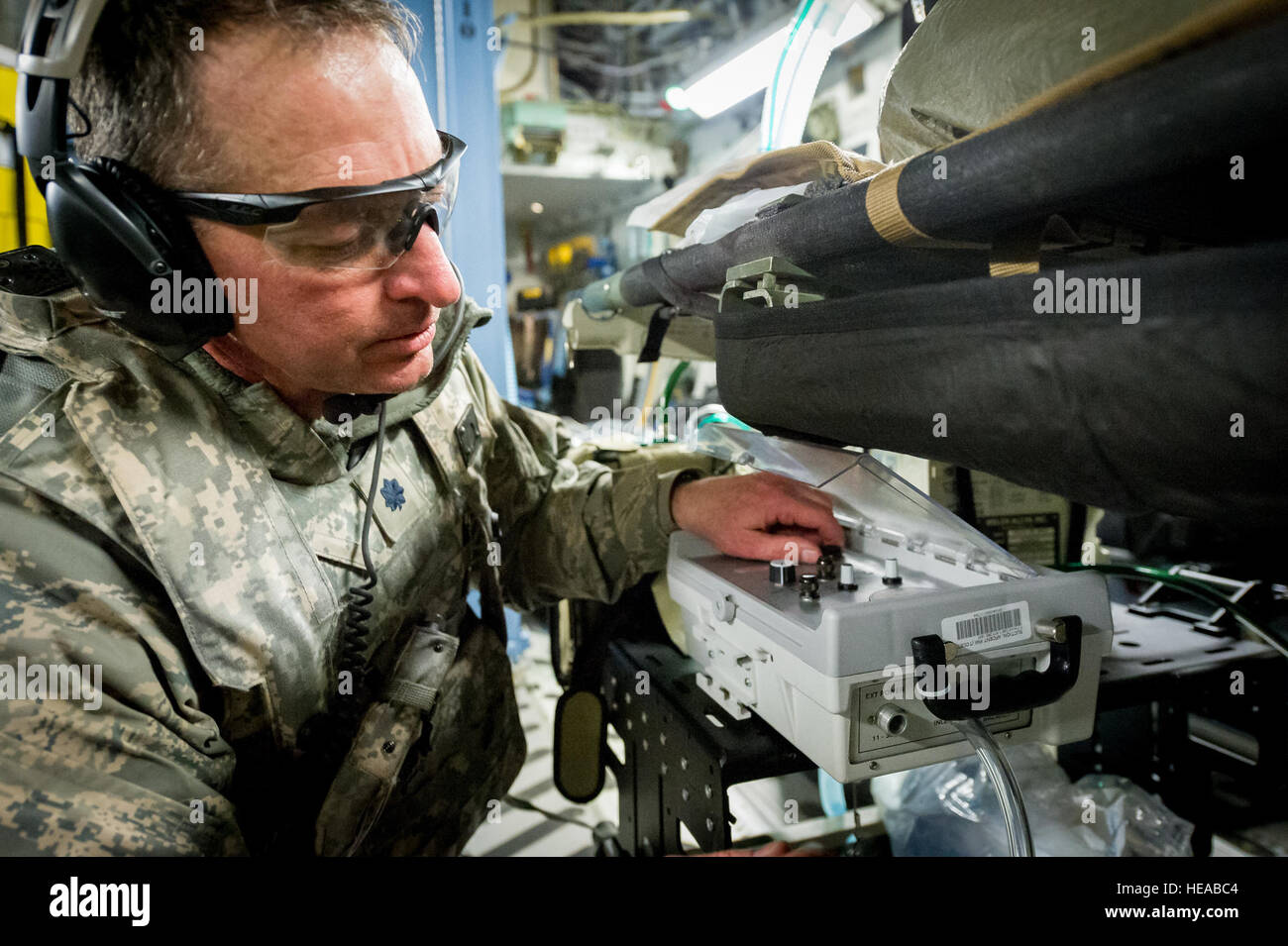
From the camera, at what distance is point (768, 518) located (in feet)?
2.58

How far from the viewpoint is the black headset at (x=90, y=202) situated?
547 millimetres

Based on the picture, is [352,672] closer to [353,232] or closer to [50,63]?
[353,232]

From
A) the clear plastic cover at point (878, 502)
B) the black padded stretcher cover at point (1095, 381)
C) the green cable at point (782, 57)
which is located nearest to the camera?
the black padded stretcher cover at point (1095, 381)

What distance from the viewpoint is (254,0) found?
2.10ft

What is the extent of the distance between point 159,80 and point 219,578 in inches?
18.3

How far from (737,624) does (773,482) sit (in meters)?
0.21

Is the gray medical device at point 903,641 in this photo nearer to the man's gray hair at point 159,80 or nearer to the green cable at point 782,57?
the green cable at point 782,57

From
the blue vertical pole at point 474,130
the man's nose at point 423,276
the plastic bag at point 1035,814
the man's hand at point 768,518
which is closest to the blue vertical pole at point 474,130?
the blue vertical pole at point 474,130

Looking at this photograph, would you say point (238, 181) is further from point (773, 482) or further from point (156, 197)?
point (773, 482)

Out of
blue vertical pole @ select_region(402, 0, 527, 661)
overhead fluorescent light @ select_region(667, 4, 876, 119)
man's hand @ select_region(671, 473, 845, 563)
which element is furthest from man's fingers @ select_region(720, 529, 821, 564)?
blue vertical pole @ select_region(402, 0, 527, 661)

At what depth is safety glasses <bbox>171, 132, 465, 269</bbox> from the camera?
24.4 inches

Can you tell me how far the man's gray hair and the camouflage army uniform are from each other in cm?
18

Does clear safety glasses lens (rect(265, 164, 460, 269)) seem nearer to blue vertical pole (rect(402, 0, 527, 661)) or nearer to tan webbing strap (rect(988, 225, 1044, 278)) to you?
tan webbing strap (rect(988, 225, 1044, 278))

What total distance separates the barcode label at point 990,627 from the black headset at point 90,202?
718 millimetres
